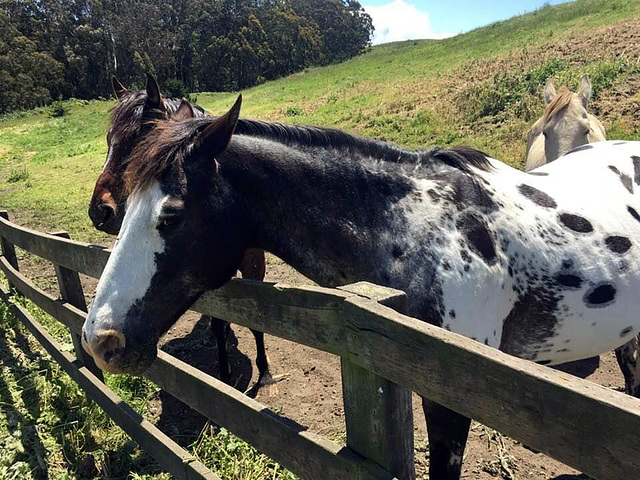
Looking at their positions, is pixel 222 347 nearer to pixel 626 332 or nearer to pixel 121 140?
pixel 121 140

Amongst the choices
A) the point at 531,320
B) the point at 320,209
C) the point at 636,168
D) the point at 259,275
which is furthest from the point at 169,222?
the point at 636,168

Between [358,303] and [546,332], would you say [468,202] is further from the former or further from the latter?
[358,303]

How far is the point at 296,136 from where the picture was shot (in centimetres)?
248

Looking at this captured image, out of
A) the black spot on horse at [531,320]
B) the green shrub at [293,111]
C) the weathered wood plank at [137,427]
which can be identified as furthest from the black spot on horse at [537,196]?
the green shrub at [293,111]

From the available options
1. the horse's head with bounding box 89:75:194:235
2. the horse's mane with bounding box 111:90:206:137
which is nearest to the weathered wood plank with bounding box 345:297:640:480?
the horse's head with bounding box 89:75:194:235

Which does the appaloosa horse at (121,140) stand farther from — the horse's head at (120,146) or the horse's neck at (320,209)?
the horse's neck at (320,209)

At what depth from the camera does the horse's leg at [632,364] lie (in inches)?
142

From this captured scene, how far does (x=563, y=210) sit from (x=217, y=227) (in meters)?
2.00

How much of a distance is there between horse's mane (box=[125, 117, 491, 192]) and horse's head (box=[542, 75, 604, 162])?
3355 mm

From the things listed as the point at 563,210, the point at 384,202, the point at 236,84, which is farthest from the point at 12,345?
the point at 236,84

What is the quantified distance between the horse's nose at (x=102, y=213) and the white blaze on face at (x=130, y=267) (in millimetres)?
1780

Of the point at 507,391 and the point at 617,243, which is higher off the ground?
the point at 507,391

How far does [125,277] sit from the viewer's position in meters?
1.92

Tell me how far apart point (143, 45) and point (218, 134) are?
229ft
